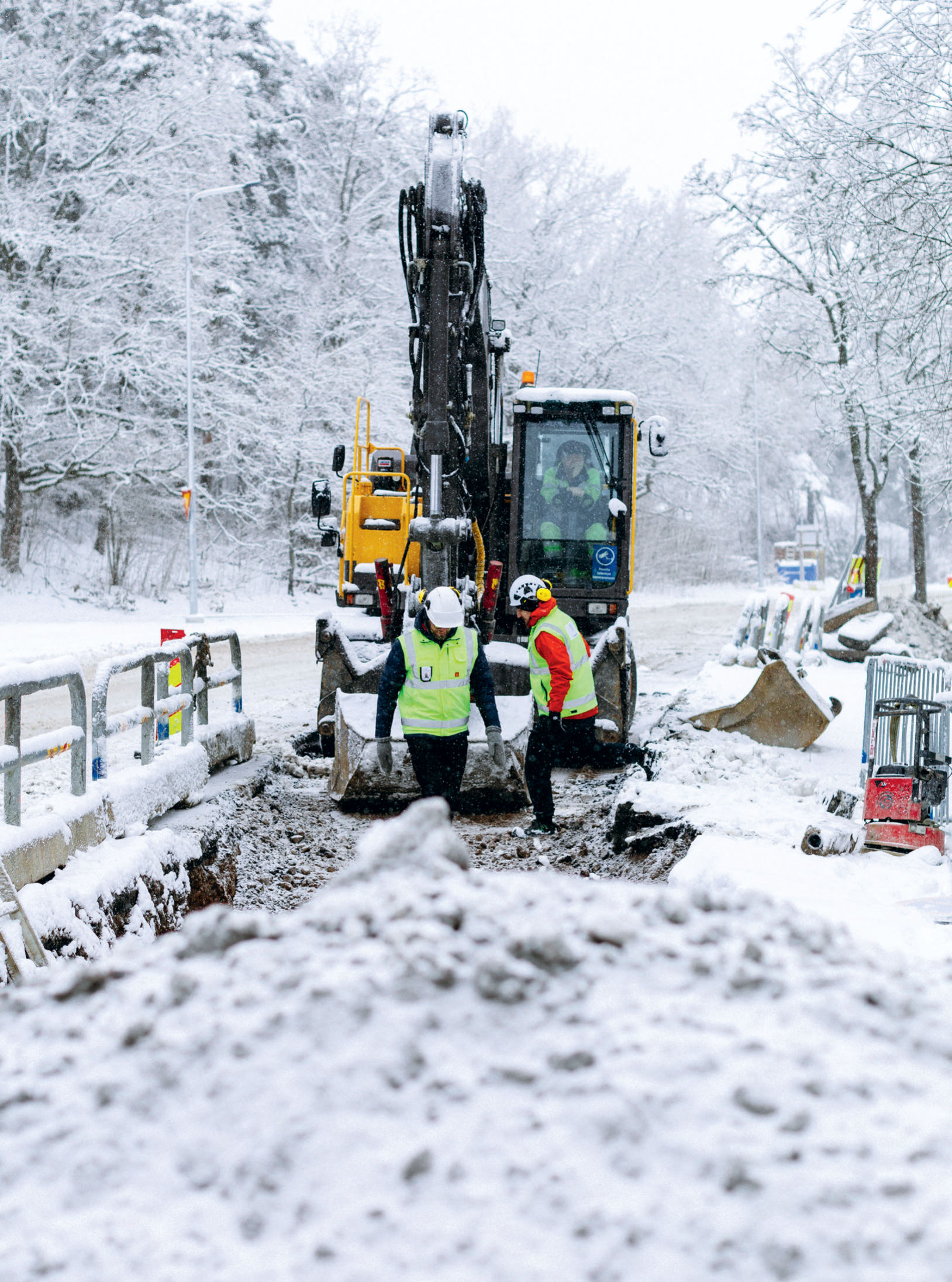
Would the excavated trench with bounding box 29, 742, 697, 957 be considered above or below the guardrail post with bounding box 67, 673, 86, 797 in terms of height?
below

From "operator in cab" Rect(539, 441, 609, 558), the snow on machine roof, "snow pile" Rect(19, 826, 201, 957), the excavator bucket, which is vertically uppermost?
the snow on machine roof

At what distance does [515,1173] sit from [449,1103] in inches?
7.8

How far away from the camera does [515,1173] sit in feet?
6.68

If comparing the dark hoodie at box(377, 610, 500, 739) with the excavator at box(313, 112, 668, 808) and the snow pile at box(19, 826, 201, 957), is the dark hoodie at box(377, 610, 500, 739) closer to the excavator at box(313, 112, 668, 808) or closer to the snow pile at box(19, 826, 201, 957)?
the excavator at box(313, 112, 668, 808)

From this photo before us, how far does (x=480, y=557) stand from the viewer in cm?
1046

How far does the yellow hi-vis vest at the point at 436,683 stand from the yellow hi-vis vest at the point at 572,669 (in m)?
0.91

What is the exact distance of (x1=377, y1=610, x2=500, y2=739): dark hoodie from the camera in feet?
23.6

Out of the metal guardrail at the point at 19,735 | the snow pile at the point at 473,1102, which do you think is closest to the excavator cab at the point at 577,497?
the metal guardrail at the point at 19,735

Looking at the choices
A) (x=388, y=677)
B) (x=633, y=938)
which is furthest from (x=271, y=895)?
(x=633, y=938)

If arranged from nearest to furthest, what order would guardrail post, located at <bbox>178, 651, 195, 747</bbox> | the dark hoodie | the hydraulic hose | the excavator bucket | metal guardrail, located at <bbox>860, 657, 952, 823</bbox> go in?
metal guardrail, located at <bbox>860, 657, 952, 823</bbox> → the dark hoodie → guardrail post, located at <bbox>178, 651, 195, 747</bbox> → the excavator bucket → the hydraulic hose

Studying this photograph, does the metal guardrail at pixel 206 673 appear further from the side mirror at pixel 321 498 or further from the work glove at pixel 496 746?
the side mirror at pixel 321 498

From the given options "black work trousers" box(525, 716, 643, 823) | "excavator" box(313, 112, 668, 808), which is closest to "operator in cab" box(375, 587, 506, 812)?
"excavator" box(313, 112, 668, 808)

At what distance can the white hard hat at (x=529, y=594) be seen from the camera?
8047 mm

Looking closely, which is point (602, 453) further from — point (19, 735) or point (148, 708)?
point (19, 735)
